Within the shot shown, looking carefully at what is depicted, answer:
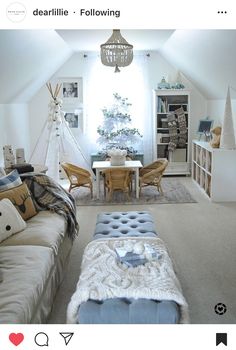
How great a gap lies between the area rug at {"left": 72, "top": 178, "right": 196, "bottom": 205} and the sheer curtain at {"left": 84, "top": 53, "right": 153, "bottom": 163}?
53.1 inches

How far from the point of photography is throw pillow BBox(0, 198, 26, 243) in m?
2.13

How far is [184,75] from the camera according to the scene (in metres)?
5.99

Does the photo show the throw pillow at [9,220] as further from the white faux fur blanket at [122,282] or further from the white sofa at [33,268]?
the white faux fur blanket at [122,282]

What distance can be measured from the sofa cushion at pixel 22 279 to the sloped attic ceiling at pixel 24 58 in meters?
1.50

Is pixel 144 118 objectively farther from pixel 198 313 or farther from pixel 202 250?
A: pixel 198 313

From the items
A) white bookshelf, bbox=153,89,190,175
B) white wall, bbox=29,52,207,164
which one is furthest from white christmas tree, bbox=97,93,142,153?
white bookshelf, bbox=153,89,190,175

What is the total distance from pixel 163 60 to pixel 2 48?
3.84 m

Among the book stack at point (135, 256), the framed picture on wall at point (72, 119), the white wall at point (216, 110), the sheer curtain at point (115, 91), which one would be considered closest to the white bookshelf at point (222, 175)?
the white wall at point (216, 110)

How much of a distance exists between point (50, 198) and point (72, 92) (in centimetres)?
365
